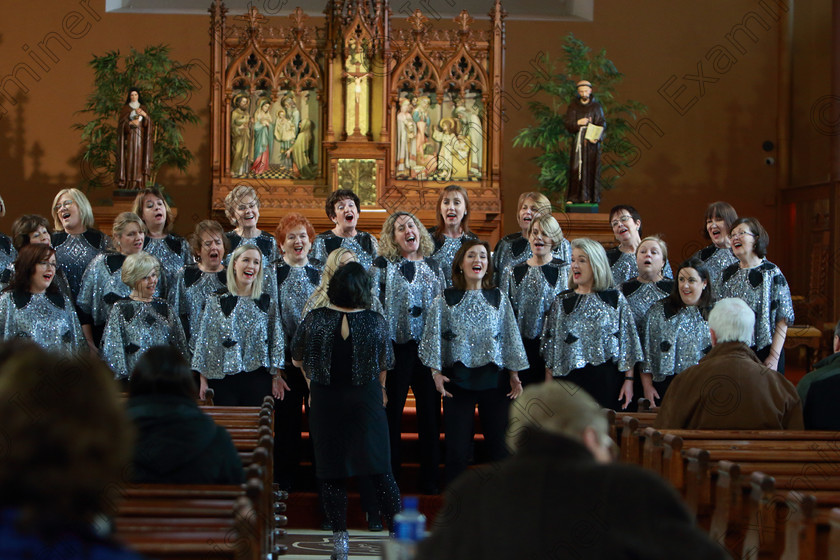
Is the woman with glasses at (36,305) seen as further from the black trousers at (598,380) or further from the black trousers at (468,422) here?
the black trousers at (598,380)

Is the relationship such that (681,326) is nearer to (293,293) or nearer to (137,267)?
(293,293)

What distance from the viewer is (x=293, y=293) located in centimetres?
598

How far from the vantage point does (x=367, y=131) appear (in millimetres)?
8445

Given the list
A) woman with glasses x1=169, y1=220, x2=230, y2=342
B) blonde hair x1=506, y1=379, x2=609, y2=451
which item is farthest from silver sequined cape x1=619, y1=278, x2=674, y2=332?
blonde hair x1=506, y1=379, x2=609, y2=451

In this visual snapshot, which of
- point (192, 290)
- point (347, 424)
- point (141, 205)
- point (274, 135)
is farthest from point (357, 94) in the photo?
point (347, 424)

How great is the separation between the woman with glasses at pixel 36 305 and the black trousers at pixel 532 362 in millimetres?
2470

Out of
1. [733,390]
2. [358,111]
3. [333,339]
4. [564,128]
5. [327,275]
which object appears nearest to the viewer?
[733,390]

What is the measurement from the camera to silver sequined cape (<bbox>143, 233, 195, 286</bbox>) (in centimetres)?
623

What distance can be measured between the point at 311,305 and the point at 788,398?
238 centimetres

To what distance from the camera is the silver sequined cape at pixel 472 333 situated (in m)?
5.53

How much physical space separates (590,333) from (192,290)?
2.25 metres

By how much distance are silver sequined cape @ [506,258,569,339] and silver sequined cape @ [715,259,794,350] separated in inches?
40.3

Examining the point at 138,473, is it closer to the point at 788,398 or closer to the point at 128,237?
the point at 788,398

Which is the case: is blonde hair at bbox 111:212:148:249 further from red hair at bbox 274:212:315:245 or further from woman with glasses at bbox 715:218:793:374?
woman with glasses at bbox 715:218:793:374
